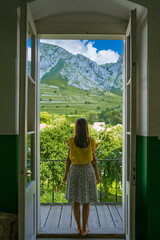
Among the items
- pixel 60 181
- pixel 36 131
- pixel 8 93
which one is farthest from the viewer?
pixel 60 181

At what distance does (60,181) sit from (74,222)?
1.54 meters

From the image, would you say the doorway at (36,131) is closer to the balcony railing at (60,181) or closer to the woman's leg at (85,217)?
the woman's leg at (85,217)

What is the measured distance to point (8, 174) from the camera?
8.63 feet

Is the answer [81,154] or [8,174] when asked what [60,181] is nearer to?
[81,154]

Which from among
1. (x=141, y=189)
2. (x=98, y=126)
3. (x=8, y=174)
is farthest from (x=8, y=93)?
(x=98, y=126)

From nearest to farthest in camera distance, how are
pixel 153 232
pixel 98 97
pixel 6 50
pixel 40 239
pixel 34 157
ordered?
pixel 153 232 → pixel 6 50 → pixel 34 157 → pixel 40 239 → pixel 98 97

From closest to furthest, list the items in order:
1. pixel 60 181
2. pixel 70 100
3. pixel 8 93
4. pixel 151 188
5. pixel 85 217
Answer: pixel 151 188
pixel 8 93
pixel 85 217
pixel 70 100
pixel 60 181

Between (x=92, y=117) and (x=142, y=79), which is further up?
(x=142, y=79)

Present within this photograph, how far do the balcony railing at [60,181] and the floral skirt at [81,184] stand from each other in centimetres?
183

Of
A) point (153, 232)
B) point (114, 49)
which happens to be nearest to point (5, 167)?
point (153, 232)

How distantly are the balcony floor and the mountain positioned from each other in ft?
7.37

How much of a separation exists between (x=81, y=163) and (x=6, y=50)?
158 centimetres

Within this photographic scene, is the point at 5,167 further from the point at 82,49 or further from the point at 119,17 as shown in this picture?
the point at 82,49

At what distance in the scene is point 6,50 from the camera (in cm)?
261
